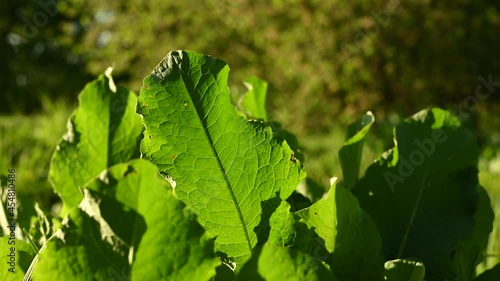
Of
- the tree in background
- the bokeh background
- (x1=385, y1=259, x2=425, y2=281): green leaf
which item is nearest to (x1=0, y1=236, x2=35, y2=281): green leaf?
(x1=385, y1=259, x2=425, y2=281): green leaf

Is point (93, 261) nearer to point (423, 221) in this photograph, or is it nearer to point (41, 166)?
point (423, 221)

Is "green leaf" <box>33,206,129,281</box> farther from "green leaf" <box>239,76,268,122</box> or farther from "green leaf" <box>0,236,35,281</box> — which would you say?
"green leaf" <box>239,76,268,122</box>

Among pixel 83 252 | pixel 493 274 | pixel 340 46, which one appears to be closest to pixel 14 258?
pixel 83 252

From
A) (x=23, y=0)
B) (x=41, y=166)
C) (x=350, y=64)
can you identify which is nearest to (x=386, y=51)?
(x=350, y=64)

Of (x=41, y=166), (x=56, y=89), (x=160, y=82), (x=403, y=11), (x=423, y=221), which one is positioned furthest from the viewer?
(x=56, y=89)

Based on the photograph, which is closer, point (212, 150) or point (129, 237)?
point (129, 237)

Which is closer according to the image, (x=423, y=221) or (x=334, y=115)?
(x=423, y=221)

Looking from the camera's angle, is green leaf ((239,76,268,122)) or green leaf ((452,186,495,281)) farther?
green leaf ((239,76,268,122))

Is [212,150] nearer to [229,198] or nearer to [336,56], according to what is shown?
[229,198]
